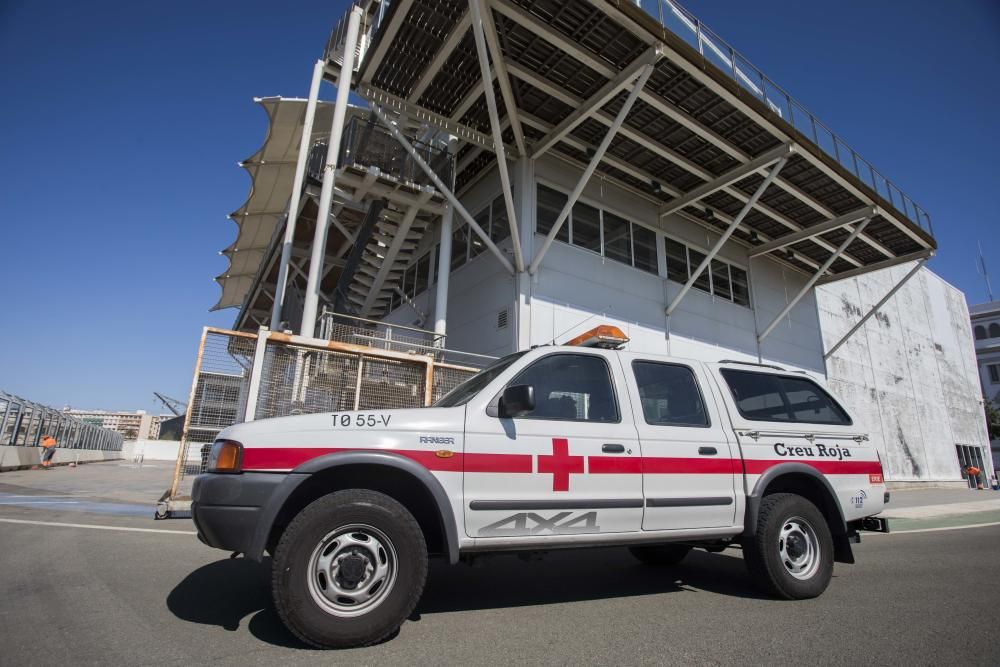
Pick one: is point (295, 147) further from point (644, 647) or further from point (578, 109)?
point (644, 647)

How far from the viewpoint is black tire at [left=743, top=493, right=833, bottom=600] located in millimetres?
4047

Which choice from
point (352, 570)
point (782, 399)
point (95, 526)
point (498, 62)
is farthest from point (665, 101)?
point (95, 526)

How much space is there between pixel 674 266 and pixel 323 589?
1763 cm

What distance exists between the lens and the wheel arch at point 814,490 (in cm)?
432

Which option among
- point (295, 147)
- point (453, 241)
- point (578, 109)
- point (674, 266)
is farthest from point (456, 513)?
point (295, 147)

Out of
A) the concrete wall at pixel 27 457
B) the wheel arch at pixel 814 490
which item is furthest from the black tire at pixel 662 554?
the concrete wall at pixel 27 457

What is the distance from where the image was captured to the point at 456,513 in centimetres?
327

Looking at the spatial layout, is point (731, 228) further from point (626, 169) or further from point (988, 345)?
point (988, 345)

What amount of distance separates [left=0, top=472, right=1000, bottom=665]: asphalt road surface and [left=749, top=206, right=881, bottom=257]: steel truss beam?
16.0 m

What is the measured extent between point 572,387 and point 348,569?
203 cm

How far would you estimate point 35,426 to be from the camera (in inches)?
749

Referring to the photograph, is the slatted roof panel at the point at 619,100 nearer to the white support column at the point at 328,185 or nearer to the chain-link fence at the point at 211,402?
the white support column at the point at 328,185

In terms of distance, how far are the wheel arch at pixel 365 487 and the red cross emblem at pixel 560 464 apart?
2.45 ft

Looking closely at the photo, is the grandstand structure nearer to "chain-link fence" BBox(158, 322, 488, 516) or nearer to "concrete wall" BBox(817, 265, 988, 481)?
"chain-link fence" BBox(158, 322, 488, 516)
